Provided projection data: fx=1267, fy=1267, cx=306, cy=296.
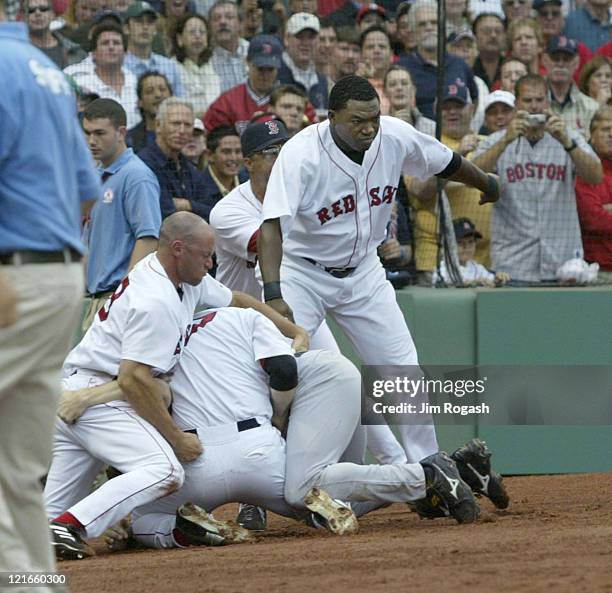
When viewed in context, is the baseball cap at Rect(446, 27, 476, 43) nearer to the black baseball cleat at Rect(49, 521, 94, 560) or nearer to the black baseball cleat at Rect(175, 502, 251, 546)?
the black baseball cleat at Rect(175, 502, 251, 546)

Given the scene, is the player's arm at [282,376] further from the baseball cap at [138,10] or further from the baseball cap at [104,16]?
the baseball cap at [138,10]

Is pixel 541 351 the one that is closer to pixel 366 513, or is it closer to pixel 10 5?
pixel 366 513

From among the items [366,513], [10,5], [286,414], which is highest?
[10,5]

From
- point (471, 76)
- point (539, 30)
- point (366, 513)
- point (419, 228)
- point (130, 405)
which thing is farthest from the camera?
point (539, 30)

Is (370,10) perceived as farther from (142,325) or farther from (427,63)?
(142,325)

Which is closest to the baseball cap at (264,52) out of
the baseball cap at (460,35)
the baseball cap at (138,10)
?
the baseball cap at (138,10)

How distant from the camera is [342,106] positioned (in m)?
6.79

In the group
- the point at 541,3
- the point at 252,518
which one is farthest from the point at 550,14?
the point at 252,518

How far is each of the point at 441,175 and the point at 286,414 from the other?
192cm

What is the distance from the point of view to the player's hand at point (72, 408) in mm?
5867

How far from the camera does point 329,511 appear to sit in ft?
19.4

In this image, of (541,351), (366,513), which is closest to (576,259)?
(541,351)

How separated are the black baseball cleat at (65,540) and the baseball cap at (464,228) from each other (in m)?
4.09

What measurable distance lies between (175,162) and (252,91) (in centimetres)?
106
